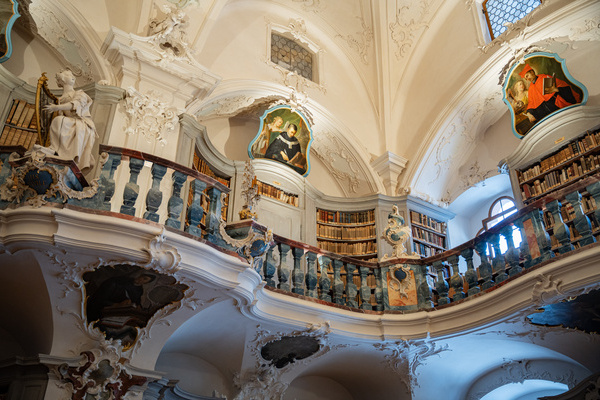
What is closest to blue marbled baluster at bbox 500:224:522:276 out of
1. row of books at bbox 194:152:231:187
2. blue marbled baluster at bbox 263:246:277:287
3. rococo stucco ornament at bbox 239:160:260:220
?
blue marbled baluster at bbox 263:246:277:287

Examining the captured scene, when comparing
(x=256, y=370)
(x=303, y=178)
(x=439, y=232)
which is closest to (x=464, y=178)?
(x=439, y=232)

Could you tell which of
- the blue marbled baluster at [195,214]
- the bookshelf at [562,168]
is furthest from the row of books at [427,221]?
the blue marbled baluster at [195,214]

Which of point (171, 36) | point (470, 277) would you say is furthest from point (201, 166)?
point (470, 277)

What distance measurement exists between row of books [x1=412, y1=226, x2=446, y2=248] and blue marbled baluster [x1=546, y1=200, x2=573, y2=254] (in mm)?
4280

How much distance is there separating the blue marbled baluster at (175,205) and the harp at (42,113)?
1.68m

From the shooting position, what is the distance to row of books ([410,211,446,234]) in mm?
11062

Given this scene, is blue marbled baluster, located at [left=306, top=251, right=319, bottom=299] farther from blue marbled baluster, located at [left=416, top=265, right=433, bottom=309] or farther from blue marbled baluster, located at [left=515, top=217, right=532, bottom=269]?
blue marbled baluster, located at [left=515, top=217, right=532, bottom=269]

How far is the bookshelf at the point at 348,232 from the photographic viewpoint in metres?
10.7

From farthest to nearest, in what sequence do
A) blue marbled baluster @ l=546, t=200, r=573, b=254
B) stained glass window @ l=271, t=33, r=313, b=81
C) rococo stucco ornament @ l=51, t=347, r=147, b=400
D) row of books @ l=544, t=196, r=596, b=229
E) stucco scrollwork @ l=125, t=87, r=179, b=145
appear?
1. stained glass window @ l=271, t=33, r=313, b=81
2. stucco scrollwork @ l=125, t=87, r=179, b=145
3. row of books @ l=544, t=196, r=596, b=229
4. blue marbled baluster @ l=546, t=200, r=573, b=254
5. rococo stucco ornament @ l=51, t=347, r=147, b=400

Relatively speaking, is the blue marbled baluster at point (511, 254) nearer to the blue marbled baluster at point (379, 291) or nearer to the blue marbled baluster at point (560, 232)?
the blue marbled baluster at point (560, 232)

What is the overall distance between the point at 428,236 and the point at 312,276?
411 centimetres

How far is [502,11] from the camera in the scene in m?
11.2

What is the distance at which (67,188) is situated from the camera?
558 centimetres

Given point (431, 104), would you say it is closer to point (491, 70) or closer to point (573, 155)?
point (491, 70)
